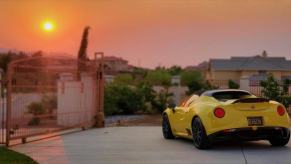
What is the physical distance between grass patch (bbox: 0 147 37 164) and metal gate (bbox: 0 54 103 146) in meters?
1.40

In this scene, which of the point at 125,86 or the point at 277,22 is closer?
the point at 277,22

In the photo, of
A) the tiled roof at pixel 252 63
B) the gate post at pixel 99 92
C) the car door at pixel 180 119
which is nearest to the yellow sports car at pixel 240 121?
the car door at pixel 180 119

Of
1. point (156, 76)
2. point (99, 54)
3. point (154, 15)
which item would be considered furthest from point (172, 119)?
point (156, 76)

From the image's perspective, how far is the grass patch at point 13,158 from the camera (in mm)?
10062

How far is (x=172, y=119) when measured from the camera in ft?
44.8

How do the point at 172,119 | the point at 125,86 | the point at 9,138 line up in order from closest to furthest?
1. the point at 9,138
2. the point at 172,119
3. the point at 125,86

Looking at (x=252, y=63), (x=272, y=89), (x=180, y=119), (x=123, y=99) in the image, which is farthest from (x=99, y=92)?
(x=252, y=63)

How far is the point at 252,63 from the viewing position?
2063 inches

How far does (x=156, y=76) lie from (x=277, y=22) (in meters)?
27.8

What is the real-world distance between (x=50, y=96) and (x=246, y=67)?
39.2 m

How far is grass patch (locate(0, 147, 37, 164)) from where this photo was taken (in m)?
10.1

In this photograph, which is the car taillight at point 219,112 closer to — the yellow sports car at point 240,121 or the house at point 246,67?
the yellow sports car at point 240,121

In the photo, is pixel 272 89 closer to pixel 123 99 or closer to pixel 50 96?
pixel 123 99

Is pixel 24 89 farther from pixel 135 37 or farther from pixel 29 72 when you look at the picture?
pixel 135 37
